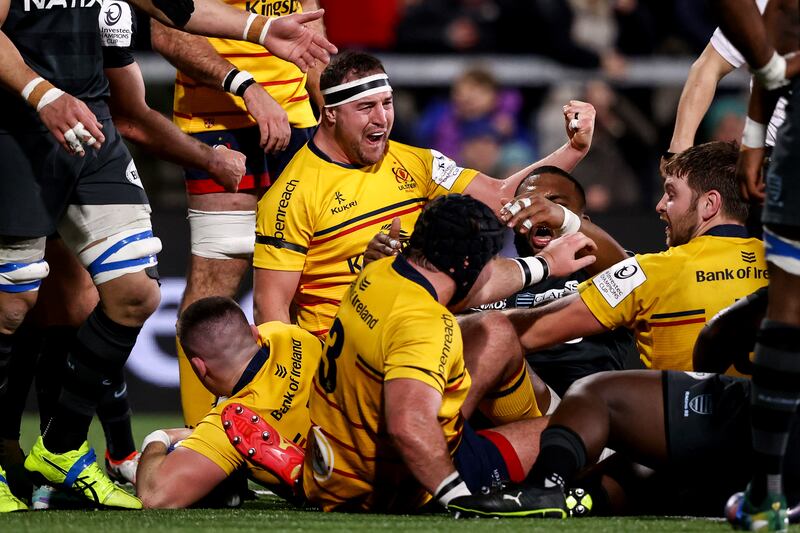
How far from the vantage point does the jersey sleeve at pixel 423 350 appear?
4543 mm

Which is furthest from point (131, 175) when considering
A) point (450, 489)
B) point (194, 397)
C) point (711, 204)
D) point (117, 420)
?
point (711, 204)

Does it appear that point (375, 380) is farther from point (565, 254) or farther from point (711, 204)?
point (711, 204)

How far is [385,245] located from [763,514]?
1.99 meters

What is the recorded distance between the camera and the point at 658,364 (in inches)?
216

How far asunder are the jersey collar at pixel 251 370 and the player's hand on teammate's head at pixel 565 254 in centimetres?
118

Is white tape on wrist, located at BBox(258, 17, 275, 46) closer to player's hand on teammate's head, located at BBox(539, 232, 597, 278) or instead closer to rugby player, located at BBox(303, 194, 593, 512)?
rugby player, located at BBox(303, 194, 593, 512)

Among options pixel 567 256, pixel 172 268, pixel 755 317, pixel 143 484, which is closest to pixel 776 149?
pixel 755 317

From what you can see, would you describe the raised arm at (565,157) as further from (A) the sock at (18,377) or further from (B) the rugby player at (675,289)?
(A) the sock at (18,377)

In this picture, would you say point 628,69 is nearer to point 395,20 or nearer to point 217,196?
point 395,20

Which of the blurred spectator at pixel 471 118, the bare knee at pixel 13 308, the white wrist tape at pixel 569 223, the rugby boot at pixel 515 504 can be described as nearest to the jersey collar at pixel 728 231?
the white wrist tape at pixel 569 223

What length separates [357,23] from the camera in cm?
1154

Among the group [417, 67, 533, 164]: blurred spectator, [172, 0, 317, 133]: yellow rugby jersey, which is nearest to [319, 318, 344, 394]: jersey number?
[172, 0, 317, 133]: yellow rugby jersey

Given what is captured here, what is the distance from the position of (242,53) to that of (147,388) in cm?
320

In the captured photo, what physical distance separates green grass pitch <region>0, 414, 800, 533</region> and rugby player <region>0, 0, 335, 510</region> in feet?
1.16
